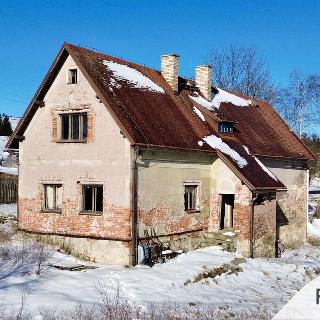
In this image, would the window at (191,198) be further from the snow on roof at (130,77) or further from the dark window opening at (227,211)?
the snow on roof at (130,77)

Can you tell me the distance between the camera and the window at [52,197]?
1930 cm

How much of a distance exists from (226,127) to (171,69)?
12.1 ft

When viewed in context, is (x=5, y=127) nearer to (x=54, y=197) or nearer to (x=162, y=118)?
(x=54, y=197)

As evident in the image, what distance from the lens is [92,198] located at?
1830 centimetres

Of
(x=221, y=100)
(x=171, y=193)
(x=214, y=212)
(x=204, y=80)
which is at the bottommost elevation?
(x=214, y=212)

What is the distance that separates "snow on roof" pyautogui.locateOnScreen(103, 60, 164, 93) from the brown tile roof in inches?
7.7

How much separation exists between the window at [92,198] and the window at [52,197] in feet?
4.09

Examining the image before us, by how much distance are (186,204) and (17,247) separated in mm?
6744

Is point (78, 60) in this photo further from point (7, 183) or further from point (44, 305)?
point (7, 183)

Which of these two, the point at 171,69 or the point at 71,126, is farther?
the point at 171,69

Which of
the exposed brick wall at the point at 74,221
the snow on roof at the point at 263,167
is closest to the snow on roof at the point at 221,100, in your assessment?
the snow on roof at the point at 263,167

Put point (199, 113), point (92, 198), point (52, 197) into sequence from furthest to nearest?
point (199, 113) < point (52, 197) < point (92, 198)

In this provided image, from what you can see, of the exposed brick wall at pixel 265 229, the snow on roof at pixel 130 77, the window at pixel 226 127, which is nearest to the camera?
the snow on roof at pixel 130 77

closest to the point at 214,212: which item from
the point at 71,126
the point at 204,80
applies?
the point at 71,126
